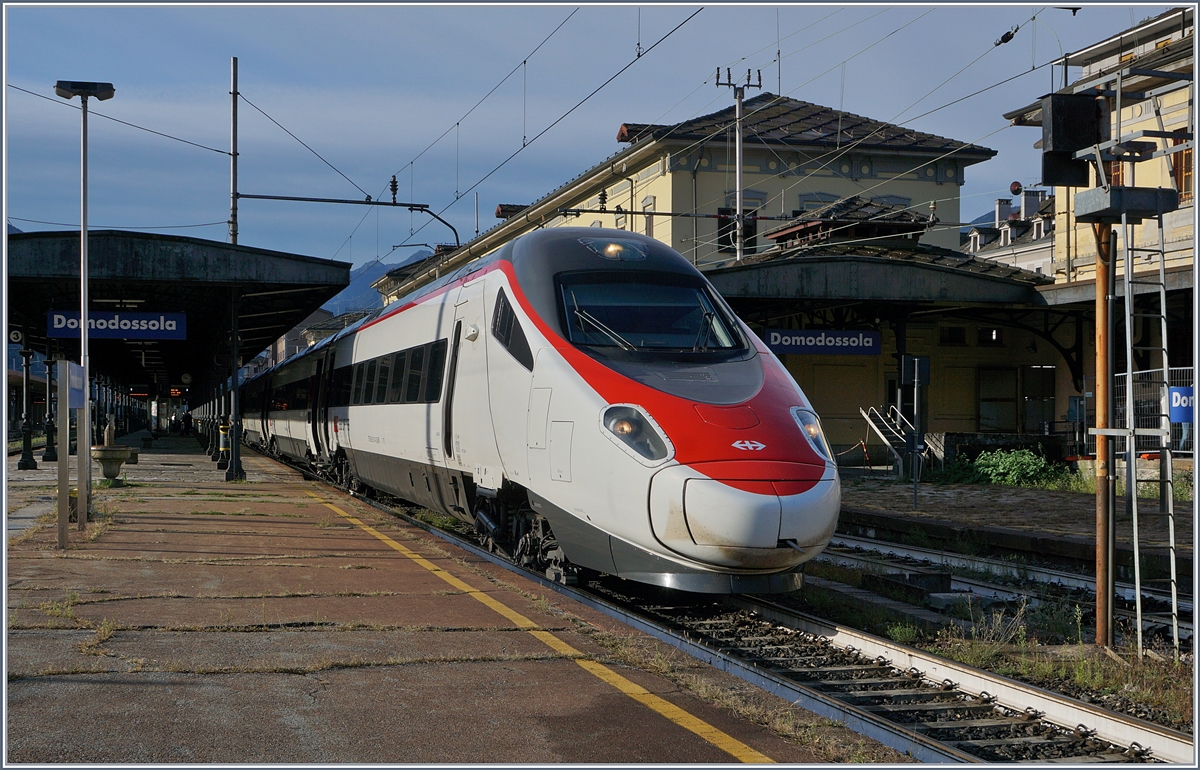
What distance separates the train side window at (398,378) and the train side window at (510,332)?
13.2ft

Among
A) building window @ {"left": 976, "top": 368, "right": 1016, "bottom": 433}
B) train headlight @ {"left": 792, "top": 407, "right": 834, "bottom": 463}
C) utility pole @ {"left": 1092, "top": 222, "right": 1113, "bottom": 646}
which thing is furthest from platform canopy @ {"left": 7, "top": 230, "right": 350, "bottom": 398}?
building window @ {"left": 976, "top": 368, "right": 1016, "bottom": 433}

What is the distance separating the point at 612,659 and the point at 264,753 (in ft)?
8.65

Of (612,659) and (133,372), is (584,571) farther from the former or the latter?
(133,372)

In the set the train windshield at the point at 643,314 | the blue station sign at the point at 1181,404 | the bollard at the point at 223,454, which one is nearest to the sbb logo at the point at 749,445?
the train windshield at the point at 643,314

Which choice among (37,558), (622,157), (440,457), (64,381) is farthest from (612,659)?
(622,157)

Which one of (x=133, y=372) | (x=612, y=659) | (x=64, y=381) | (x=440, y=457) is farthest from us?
(x=133, y=372)

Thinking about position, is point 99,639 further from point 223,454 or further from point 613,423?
point 223,454

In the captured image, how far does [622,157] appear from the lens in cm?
4103

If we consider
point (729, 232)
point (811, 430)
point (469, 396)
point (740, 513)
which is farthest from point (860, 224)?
point (740, 513)

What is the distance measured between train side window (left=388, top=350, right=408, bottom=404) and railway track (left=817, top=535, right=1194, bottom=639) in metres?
5.63

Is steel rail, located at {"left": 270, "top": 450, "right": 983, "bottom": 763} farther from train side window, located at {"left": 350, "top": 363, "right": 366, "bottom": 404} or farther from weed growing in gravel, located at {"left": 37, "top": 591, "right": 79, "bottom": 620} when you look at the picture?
Answer: train side window, located at {"left": 350, "top": 363, "right": 366, "bottom": 404}

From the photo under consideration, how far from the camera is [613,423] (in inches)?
320

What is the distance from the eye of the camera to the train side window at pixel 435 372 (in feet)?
40.4

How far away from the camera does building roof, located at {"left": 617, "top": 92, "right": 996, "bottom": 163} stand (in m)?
40.0
